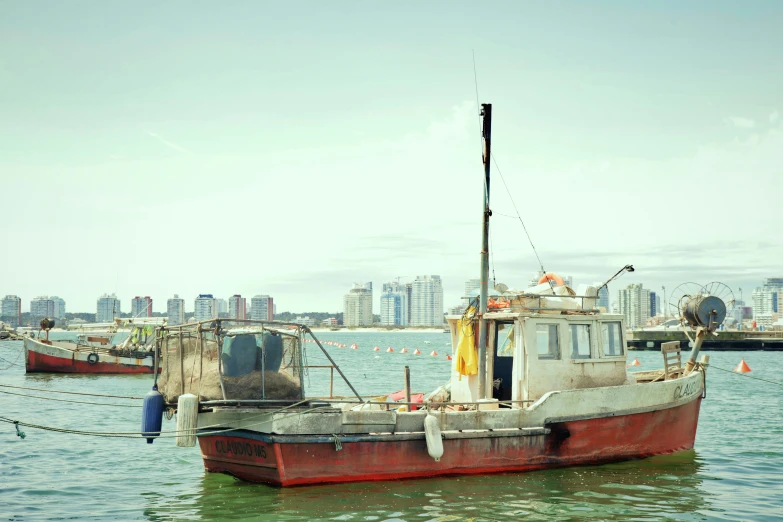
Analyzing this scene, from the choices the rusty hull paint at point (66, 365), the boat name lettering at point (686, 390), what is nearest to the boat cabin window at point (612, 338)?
the boat name lettering at point (686, 390)

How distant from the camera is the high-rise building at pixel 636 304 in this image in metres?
182

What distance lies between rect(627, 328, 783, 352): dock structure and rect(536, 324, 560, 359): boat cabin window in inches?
2511

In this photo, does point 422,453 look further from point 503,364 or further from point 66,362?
point 66,362

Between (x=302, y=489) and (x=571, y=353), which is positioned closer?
(x=302, y=489)

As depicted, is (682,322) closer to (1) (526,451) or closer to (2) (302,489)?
(1) (526,451)

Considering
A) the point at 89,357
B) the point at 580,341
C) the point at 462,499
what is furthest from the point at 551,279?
the point at 89,357

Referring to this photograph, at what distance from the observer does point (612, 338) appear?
613 inches

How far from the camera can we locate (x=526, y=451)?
45.2ft

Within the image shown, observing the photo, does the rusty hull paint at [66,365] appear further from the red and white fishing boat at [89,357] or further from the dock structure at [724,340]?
the dock structure at [724,340]

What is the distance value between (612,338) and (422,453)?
16.4ft

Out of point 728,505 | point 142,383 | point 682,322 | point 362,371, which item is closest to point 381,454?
point 728,505

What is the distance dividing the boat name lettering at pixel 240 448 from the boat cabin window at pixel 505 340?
554cm

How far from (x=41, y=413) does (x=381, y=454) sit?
57.2 ft

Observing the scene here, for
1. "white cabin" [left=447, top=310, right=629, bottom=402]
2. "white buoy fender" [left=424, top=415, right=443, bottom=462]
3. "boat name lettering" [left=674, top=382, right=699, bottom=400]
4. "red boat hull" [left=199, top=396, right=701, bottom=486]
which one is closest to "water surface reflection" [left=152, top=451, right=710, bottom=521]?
"red boat hull" [left=199, top=396, right=701, bottom=486]
